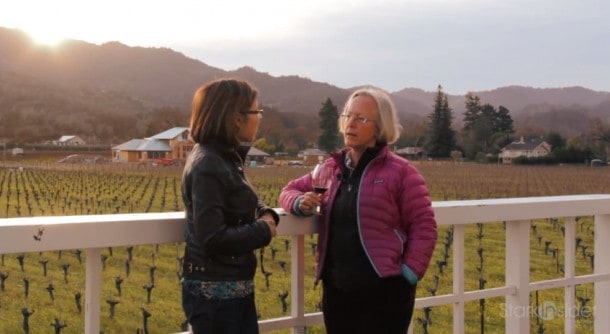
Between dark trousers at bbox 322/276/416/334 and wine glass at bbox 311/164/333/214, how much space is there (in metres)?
0.24

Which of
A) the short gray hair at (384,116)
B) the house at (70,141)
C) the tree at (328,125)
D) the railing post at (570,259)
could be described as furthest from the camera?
the house at (70,141)

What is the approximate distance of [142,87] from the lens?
12619 centimetres

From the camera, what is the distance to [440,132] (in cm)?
5903

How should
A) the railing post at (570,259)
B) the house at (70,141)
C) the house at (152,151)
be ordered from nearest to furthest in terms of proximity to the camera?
1. the railing post at (570,259)
2. the house at (152,151)
3. the house at (70,141)

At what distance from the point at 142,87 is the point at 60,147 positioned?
52.8 m

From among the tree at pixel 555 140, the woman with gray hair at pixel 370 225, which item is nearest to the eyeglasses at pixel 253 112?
the woman with gray hair at pixel 370 225

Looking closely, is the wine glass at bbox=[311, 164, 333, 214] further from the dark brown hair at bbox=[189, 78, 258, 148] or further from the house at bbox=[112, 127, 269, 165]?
the house at bbox=[112, 127, 269, 165]

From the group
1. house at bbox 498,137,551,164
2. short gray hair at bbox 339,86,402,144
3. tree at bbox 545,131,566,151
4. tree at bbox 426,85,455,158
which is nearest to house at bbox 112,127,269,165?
tree at bbox 426,85,455,158

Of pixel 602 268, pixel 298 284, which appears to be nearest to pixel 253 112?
pixel 298 284

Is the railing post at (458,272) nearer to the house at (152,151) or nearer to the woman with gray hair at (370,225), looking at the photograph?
the woman with gray hair at (370,225)

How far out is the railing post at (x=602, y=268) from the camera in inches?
95.2

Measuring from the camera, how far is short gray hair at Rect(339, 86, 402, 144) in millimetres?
1754

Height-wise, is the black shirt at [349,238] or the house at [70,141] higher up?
the house at [70,141]

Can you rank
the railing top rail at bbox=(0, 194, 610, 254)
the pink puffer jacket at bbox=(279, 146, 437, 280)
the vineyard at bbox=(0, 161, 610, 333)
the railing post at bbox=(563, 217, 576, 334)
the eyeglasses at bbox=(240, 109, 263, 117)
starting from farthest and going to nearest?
the vineyard at bbox=(0, 161, 610, 333) < the railing post at bbox=(563, 217, 576, 334) < the pink puffer jacket at bbox=(279, 146, 437, 280) < the eyeglasses at bbox=(240, 109, 263, 117) < the railing top rail at bbox=(0, 194, 610, 254)
